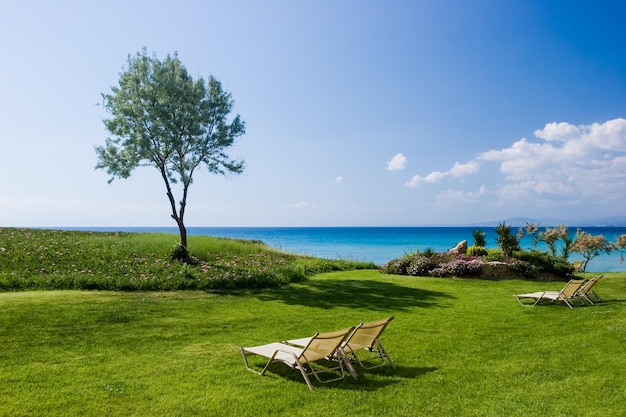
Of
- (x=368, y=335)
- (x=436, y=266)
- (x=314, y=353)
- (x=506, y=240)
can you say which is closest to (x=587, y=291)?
(x=436, y=266)

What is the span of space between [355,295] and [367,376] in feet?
26.6

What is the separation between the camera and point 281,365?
7922mm

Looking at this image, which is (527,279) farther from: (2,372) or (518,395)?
(2,372)

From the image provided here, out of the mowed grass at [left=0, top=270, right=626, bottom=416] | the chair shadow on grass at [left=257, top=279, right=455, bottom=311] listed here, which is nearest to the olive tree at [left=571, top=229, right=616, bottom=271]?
the mowed grass at [left=0, top=270, right=626, bottom=416]

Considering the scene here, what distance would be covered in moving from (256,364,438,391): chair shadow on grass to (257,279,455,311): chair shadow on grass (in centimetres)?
543

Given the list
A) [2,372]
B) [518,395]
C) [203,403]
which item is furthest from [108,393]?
[518,395]

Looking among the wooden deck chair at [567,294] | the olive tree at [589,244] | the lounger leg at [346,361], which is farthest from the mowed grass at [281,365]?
the olive tree at [589,244]

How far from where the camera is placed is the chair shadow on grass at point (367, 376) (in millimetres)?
6797

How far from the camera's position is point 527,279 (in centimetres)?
2022

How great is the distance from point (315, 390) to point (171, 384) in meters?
2.06

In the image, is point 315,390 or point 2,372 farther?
point 2,372

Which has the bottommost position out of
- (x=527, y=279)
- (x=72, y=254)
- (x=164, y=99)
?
(x=527, y=279)

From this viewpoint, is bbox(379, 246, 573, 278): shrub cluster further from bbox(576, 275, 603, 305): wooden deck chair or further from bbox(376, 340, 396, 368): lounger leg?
bbox(376, 340, 396, 368): lounger leg

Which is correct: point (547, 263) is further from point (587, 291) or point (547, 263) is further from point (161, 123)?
point (161, 123)
